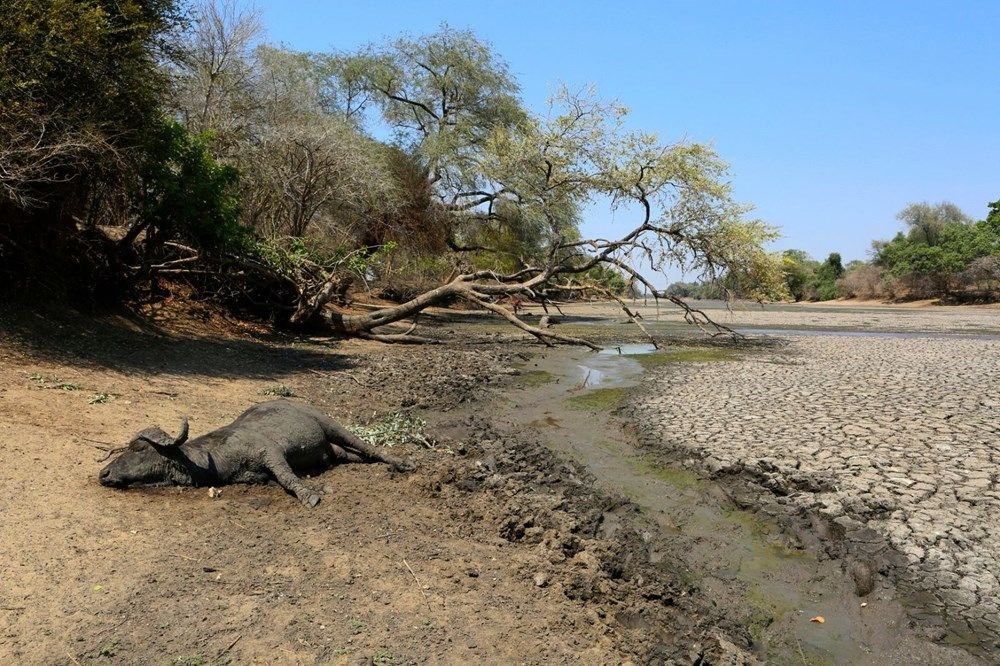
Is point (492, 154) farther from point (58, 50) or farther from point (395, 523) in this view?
point (395, 523)

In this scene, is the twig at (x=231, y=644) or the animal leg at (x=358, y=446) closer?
the twig at (x=231, y=644)

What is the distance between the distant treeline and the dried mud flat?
2825 centimetres

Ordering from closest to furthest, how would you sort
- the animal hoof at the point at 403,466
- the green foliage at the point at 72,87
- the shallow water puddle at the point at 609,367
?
the animal hoof at the point at 403,466 < the green foliage at the point at 72,87 < the shallow water puddle at the point at 609,367

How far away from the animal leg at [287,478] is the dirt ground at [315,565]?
0.32 ft

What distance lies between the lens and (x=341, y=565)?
14.2 feet

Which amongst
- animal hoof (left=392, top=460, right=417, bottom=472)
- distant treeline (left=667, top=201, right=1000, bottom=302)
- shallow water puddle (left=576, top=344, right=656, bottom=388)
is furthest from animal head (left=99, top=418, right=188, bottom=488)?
distant treeline (left=667, top=201, right=1000, bottom=302)

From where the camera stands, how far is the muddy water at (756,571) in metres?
4.08

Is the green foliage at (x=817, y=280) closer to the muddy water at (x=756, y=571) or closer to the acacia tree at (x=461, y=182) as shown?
the acacia tree at (x=461, y=182)

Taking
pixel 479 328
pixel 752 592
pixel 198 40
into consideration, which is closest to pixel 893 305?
pixel 479 328

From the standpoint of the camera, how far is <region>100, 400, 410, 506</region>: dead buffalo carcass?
16.7 ft

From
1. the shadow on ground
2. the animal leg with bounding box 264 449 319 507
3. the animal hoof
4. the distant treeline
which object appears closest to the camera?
the animal leg with bounding box 264 449 319 507

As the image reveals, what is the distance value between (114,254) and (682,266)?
1698 cm

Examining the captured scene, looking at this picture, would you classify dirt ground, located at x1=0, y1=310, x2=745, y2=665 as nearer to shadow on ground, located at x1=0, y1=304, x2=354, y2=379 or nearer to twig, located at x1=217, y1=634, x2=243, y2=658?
twig, located at x1=217, y1=634, x2=243, y2=658

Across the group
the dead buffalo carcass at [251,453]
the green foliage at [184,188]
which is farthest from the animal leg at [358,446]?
the green foliage at [184,188]
